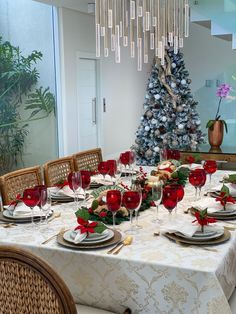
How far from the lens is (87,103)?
294 inches

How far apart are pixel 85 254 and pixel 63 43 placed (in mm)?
5387

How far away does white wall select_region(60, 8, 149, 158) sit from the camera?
680cm

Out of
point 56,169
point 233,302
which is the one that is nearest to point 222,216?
point 233,302

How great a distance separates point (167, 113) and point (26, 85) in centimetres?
204

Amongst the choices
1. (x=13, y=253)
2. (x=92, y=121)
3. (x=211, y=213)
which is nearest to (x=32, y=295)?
(x=13, y=253)

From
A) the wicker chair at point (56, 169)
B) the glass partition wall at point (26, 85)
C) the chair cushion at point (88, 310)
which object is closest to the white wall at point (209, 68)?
the glass partition wall at point (26, 85)

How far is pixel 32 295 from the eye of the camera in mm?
1310

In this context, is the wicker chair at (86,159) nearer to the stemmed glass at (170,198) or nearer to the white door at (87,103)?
the stemmed glass at (170,198)

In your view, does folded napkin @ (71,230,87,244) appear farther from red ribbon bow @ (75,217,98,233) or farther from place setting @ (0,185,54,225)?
place setting @ (0,185,54,225)

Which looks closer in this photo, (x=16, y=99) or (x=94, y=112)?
(x=16, y=99)

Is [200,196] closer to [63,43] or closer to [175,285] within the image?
[175,285]

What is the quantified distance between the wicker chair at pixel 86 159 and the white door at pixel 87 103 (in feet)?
11.5

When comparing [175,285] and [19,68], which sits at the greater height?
[19,68]

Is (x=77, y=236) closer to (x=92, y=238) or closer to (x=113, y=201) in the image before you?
(x=92, y=238)
